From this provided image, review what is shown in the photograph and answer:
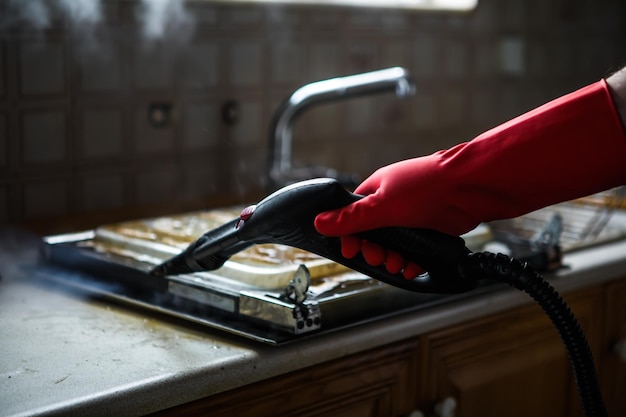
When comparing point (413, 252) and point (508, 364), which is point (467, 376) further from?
point (413, 252)

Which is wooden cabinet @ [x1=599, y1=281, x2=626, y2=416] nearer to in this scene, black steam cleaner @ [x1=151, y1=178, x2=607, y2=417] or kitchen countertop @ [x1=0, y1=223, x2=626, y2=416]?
kitchen countertop @ [x1=0, y1=223, x2=626, y2=416]

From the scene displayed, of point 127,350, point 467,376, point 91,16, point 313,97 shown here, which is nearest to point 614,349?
point 467,376

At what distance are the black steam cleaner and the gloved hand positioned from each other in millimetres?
14

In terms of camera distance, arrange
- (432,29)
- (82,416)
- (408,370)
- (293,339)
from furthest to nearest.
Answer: (432,29) → (408,370) → (293,339) → (82,416)

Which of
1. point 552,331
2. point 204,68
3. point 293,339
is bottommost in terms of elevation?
point 552,331

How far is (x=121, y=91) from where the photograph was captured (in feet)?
5.28

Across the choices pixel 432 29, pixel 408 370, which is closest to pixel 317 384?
pixel 408 370

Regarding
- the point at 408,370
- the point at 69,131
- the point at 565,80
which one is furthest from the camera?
the point at 565,80

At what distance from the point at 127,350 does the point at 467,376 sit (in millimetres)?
531

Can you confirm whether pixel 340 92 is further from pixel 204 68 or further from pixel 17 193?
pixel 17 193

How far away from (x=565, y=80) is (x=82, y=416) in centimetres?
219

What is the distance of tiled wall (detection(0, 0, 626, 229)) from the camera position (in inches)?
59.0

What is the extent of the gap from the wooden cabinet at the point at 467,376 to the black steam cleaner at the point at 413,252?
0.65 feet

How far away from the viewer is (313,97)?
1662 millimetres
